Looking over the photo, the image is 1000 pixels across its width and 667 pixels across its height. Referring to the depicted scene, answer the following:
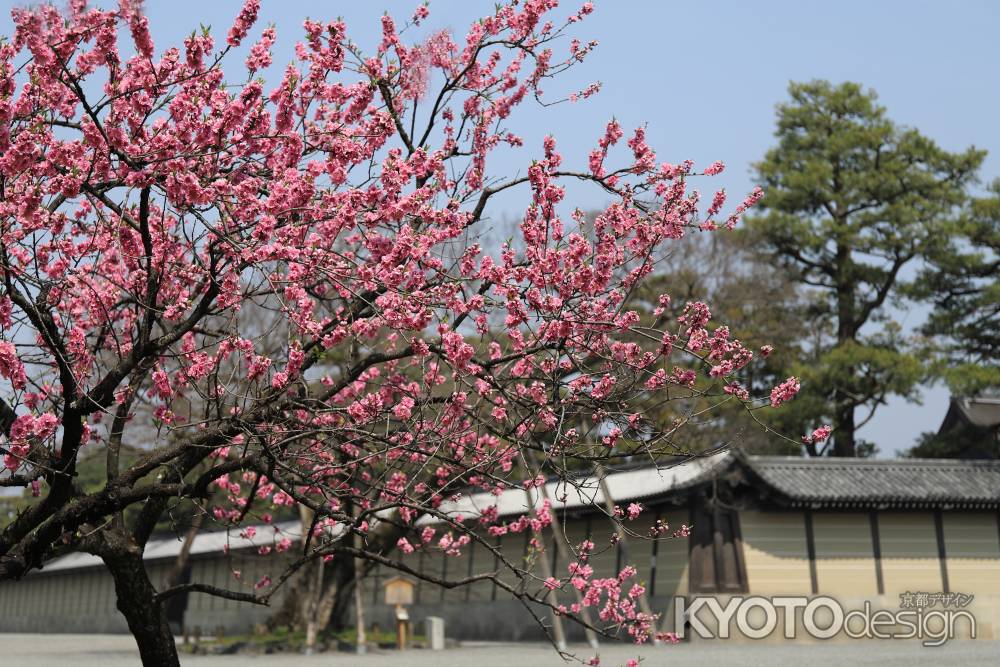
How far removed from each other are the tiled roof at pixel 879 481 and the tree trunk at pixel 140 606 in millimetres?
18184

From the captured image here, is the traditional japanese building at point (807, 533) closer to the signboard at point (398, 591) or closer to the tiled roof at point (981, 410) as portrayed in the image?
the signboard at point (398, 591)

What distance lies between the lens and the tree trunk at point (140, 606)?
26.9 feet

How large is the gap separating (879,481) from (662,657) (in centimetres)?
890

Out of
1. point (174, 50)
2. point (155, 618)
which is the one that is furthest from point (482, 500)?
point (174, 50)

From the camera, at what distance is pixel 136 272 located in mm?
8289

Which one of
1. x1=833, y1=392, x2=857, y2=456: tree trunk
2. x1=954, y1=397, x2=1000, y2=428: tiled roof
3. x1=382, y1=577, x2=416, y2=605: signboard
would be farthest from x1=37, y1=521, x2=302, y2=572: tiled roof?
x1=954, y1=397, x2=1000, y2=428: tiled roof

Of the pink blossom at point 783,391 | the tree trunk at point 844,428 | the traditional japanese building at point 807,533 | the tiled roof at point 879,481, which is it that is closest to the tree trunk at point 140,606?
the pink blossom at point 783,391

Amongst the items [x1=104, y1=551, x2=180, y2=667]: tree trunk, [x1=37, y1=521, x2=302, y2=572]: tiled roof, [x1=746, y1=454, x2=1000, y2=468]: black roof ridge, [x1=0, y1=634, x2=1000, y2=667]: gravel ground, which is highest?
[x1=746, y1=454, x2=1000, y2=468]: black roof ridge

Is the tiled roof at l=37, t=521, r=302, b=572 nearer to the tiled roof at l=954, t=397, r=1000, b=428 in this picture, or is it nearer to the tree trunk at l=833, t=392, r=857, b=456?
the tree trunk at l=833, t=392, r=857, b=456

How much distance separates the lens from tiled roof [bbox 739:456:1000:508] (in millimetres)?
25094

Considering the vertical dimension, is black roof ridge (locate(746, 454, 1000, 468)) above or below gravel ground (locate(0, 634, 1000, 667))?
above

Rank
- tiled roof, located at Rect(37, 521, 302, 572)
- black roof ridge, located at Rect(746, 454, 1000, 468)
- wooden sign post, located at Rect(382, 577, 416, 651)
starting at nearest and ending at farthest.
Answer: black roof ridge, located at Rect(746, 454, 1000, 468) < wooden sign post, located at Rect(382, 577, 416, 651) < tiled roof, located at Rect(37, 521, 302, 572)

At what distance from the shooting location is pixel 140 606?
824 cm

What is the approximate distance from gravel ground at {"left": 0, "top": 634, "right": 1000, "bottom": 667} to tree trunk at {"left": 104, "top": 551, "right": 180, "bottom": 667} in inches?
465
